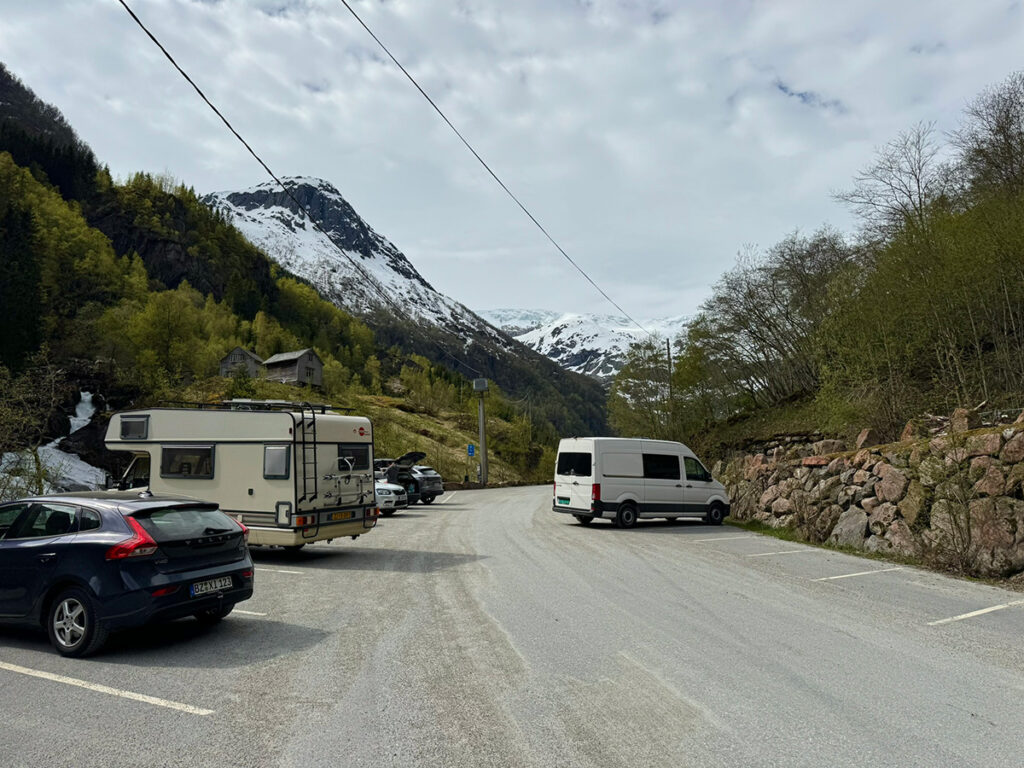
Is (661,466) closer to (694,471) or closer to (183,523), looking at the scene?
(694,471)

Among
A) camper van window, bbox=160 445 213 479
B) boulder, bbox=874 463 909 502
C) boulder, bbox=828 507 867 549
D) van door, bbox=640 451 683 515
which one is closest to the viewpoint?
camper van window, bbox=160 445 213 479

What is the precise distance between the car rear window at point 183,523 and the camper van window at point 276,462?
4.61 metres

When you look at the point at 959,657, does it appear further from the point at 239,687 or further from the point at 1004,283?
the point at 1004,283

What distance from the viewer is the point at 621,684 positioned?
5.20 m

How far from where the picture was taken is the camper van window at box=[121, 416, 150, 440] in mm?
13008

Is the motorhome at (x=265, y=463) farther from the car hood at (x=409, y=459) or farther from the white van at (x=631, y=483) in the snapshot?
the car hood at (x=409, y=459)

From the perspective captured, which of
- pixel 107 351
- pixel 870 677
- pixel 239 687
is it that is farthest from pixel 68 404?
pixel 870 677

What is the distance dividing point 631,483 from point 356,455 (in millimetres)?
8470

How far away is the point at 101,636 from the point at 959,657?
302 inches

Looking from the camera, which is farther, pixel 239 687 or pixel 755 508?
pixel 755 508

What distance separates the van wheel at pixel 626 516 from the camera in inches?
724

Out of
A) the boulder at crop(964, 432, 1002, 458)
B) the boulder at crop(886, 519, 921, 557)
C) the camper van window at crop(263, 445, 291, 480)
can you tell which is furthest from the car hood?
the boulder at crop(964, 432, 1002, 458)

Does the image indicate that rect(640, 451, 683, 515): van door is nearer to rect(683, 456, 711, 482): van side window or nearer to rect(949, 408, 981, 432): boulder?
rect(683, 456, 711, 482): van side window

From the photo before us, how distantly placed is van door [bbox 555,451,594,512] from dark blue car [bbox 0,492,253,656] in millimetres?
12437
